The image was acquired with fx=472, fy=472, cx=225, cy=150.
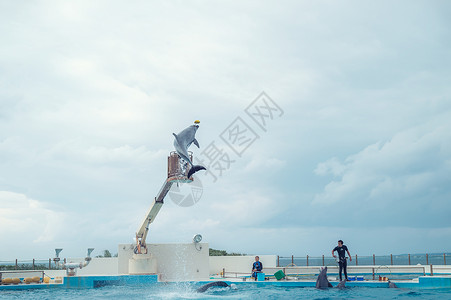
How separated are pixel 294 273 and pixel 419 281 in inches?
248

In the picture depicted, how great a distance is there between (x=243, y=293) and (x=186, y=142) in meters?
5.89

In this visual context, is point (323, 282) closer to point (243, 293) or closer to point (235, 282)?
point (243, 293)

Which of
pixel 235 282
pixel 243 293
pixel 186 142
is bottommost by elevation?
pixel 243 293

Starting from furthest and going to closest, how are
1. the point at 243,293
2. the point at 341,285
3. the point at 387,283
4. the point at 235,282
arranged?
1. the point at 235,282
2. the point at 387,283
3. the point at 341,285
4. the point at 243,293

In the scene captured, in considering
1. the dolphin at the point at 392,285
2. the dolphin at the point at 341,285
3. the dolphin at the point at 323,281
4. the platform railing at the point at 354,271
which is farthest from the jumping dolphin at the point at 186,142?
the dolphin at the point at 392,285

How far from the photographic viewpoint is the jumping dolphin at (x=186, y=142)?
1734 centimetres

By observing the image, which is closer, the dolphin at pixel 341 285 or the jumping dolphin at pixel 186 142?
the dolphin at pixel 341 285

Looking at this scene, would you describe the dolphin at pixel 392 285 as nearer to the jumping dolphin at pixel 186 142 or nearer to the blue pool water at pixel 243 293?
the blue pool water at pixel 243 293

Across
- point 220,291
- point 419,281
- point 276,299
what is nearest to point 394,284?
point 419,281

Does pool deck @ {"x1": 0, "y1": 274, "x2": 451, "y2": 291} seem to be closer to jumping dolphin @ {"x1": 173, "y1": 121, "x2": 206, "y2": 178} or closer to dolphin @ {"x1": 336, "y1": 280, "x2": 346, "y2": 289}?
dolphin @ {"x1": 336, "y1": 280, "x2": 346, "y2": 289}

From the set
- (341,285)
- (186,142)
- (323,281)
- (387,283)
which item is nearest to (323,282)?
(323,281)

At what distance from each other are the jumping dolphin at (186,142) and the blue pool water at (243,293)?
4.44m

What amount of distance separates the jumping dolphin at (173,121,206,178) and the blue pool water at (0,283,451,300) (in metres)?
A: 4.44

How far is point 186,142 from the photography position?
17.8m
